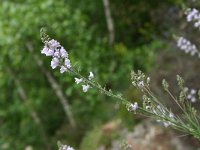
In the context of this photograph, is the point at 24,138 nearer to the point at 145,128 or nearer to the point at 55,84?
the point at 55,84

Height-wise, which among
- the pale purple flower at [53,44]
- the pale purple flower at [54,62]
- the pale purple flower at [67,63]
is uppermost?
the pale purple flower at [53,44]

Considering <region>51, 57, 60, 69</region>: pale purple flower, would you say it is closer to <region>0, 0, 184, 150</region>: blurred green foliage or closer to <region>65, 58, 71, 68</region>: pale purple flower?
<region>65, 58, 71, 68</region>: pale purple flower

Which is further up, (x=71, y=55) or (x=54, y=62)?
(x=71, y=55)

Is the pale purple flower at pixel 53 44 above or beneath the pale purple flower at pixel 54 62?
above

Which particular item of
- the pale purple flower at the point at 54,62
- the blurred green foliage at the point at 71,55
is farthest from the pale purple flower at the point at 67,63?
the blurred green foliage at the point at 71,55

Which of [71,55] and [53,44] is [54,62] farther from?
[71,55]

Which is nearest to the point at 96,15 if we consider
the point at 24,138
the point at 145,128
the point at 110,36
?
the point at 110,36

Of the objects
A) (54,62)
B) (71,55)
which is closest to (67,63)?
(54,62)

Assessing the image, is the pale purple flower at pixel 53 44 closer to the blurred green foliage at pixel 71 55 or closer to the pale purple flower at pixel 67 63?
the pale purple flower at pixel 67 63

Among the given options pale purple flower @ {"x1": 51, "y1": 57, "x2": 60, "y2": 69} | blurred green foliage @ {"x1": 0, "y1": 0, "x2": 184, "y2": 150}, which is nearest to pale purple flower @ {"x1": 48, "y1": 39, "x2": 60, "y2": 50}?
pale purple flower @ {"x1": 51, "y1": 57, "x2": 60, "y2": 69}
